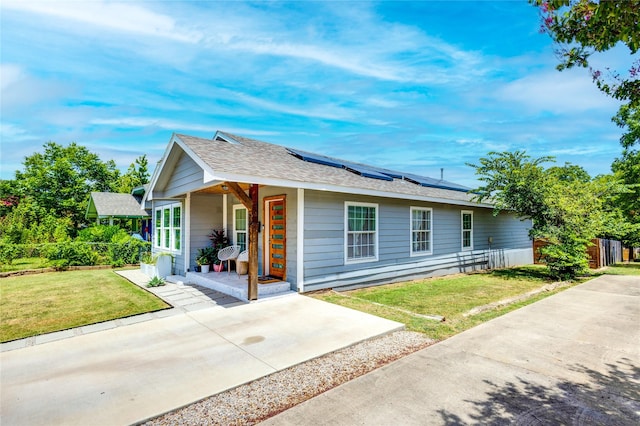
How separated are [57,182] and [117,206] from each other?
10749 mm

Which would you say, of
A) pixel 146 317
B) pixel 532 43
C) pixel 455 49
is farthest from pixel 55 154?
pixel 532 43

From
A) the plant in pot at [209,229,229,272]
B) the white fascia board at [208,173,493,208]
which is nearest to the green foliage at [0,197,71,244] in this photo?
the plant in pot at [209,229,229,272]

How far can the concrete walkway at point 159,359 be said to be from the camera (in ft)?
9.45

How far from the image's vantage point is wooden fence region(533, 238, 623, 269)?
13562 mm

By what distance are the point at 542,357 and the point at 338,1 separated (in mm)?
7761

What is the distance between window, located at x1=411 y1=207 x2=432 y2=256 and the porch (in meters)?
4.80

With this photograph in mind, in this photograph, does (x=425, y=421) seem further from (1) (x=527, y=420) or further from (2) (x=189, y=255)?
(2) (x=189, y=255)

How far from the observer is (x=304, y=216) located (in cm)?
721

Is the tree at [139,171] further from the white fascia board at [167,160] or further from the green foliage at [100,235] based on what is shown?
the white fascia board at [167,160]

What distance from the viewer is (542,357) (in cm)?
392

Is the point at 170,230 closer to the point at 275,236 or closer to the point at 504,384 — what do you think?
the point at 275,236

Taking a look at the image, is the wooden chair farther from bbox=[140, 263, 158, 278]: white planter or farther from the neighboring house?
the neighboring house

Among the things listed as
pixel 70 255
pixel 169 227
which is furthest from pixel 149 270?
pixel 70 255

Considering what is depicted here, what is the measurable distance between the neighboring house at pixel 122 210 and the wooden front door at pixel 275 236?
1366 centimetres
